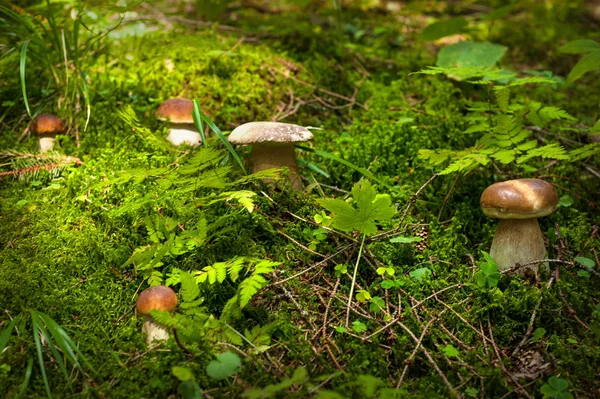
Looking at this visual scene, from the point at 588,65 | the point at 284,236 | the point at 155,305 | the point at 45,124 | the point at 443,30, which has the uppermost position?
the point at 588,65

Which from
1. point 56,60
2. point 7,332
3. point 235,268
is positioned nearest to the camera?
point 7,332

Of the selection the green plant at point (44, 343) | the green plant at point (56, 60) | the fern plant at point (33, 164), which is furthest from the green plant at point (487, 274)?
the green plant at point (56, 60)

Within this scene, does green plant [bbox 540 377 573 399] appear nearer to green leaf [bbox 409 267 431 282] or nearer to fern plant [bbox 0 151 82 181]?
green leaf [bbox 409 267 431 282]

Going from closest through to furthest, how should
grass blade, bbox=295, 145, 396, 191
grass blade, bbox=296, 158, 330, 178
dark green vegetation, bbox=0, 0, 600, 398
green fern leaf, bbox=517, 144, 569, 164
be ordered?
1. dark green vegetation, bbox=0, 0, 600, 398
2. green fern leaf, bbox=517, 144, 569, 164
3. grass blade, bbox=295, 145, 396, 191
4. grass blade, bbox=296, 158, 330, 178

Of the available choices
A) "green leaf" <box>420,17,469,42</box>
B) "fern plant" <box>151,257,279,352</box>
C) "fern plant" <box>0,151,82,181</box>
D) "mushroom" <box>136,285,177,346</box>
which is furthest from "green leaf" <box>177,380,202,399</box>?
"green leaf" <box>420,17,469,42</box>

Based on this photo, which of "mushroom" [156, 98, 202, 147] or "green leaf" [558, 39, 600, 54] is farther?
"mushroom" [156, 98, 202, 147]

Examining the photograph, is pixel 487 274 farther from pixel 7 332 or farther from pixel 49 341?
pixel 7 332

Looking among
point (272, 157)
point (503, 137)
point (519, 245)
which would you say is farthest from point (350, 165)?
point (519, 245)
